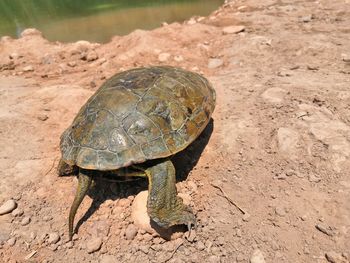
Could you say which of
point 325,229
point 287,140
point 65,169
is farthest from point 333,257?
point 65,169

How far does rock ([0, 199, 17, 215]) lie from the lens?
11.3ft

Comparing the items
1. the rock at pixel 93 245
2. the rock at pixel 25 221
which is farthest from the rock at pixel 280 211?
the rock at pixel 25 221

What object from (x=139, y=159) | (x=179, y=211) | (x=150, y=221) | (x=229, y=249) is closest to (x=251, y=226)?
(x=229, y=249)

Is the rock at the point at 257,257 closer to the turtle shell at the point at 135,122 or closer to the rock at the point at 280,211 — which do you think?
the rock at the point at 280,211

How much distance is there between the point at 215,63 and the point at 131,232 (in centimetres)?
387

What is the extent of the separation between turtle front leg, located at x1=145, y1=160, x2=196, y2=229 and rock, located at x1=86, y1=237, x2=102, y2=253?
22.0 inches

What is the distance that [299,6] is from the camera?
27.1 feet

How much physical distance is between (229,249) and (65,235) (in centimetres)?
157

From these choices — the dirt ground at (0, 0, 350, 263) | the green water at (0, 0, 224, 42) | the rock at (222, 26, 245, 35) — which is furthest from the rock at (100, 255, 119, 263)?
the green water at (0, 0, 224, 42)

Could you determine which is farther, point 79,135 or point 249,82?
point 249,82

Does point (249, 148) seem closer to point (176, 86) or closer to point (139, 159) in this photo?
point (176, 86)

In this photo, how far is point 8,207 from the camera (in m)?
3.48

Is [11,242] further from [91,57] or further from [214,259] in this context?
[91,57]

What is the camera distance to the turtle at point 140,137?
3.21 metres
